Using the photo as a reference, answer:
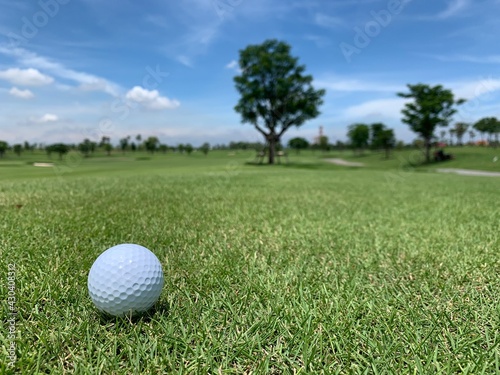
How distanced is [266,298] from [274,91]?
98.3 ft

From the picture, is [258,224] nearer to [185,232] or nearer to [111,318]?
[185,232]

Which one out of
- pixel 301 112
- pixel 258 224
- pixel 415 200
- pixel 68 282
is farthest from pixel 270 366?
pixel 301 112

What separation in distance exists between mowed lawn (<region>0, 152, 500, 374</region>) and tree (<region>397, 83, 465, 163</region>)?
32914 millimetres

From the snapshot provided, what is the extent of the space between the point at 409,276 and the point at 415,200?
190 inches

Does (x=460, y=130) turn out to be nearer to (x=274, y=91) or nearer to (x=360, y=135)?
(x=360, y=135)

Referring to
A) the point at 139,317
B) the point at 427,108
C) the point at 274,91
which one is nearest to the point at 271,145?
the point at 274,91

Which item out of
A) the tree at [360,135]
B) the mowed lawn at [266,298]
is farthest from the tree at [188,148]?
the mowed lawn at [266,298]

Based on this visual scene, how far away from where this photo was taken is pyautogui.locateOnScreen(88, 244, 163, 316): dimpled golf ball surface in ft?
5.83

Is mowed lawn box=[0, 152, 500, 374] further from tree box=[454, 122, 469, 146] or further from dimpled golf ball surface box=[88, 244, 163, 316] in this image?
tree box=[454, 122, 469, 146]

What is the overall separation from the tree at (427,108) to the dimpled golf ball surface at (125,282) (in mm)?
36552

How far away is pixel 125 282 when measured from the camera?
5.95 feet

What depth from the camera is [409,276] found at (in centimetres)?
253

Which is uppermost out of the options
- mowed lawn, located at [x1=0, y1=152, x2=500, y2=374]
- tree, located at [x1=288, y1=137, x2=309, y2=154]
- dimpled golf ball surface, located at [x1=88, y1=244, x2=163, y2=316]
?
tree, located at [x1=288, y1=137, x2=309, y2=154]

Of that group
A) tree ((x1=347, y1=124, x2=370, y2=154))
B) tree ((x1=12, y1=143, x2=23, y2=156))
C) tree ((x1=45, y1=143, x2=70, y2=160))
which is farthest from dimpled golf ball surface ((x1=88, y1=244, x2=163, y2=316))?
tree ((x1=347, y1=124, x2=370, y2=154))
